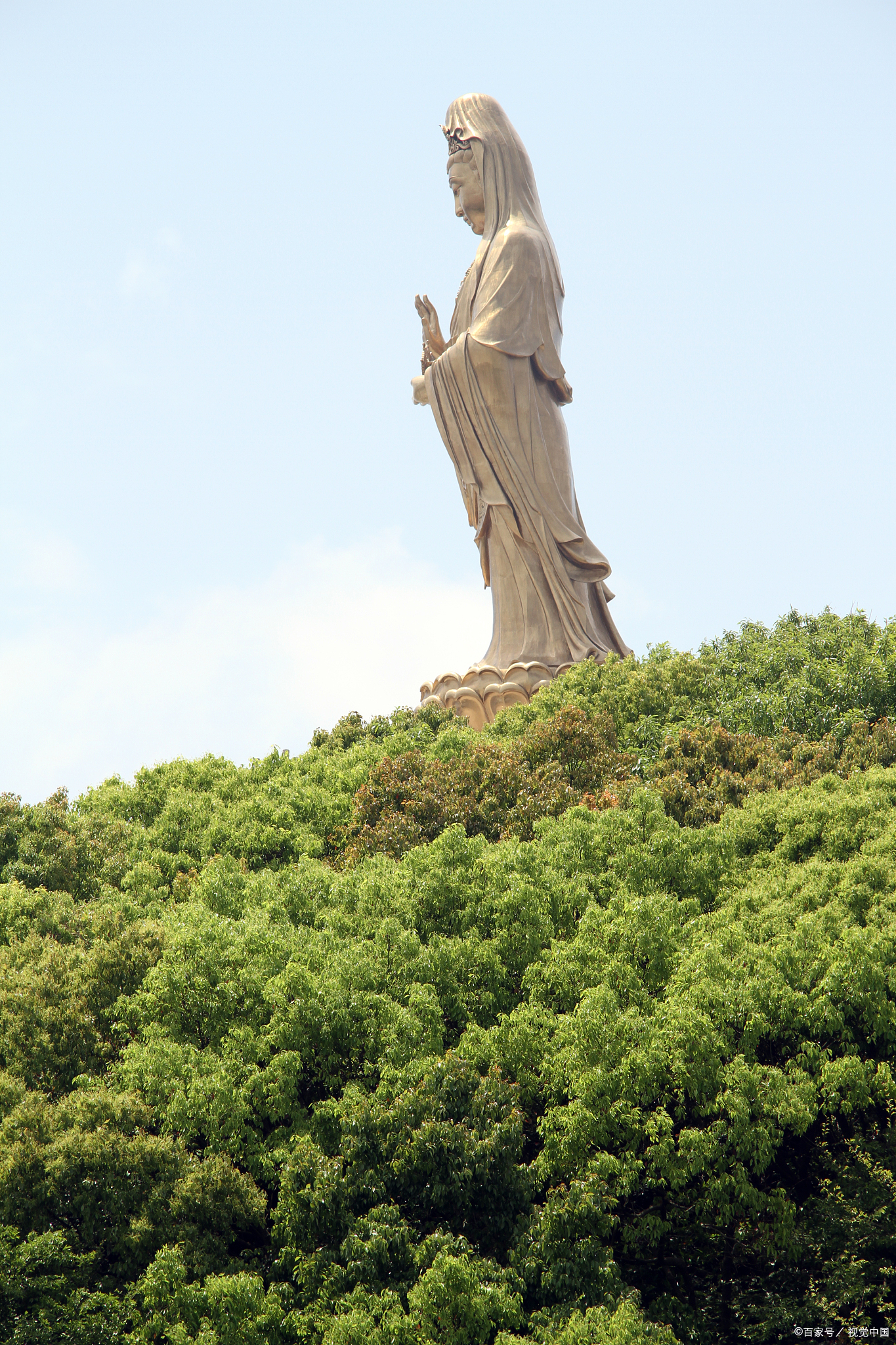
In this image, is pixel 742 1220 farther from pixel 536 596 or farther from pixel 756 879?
pixel 536 596

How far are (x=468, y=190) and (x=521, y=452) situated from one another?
143 inches

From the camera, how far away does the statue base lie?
17312 mm

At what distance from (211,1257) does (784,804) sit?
19.4 feet

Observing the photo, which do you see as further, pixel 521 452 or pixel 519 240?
pixel 519 240

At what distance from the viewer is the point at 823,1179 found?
9406mm

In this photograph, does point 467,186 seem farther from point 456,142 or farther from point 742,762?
point 742,762

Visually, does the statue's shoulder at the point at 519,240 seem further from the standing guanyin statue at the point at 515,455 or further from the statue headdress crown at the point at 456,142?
the statue headdress crown at the point at 456,142

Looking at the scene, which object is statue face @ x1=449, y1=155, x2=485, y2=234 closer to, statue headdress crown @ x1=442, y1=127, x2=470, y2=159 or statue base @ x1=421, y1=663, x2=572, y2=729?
statue headdress crown @ x1=442, y1=127, x2=470, y2=159

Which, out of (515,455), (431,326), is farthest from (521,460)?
(431,326)

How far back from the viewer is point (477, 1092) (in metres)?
9.20

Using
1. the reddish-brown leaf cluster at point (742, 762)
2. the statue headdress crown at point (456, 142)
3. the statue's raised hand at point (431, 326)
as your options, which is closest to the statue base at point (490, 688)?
the reddish-brown leaf cluster at point (742, 762)

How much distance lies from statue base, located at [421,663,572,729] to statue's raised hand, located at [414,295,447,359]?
4.26m

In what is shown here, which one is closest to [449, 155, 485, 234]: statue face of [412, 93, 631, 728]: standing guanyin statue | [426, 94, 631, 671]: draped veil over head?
[412, 93, 631, 728]: standing guanyin statue

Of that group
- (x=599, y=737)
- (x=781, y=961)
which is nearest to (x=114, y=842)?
(x=599, y=737)
